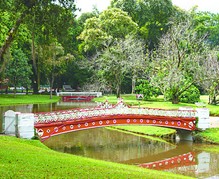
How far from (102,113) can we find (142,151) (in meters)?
3.42

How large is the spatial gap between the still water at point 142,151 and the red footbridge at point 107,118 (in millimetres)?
1527

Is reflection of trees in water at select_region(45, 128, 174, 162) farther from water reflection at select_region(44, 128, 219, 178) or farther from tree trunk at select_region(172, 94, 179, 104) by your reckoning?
tree trunk at select_region(172, 94, 179, 104)

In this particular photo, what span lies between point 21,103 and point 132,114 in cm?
2934

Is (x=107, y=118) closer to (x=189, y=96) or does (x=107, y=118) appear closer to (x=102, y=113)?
(x=102, y=113)

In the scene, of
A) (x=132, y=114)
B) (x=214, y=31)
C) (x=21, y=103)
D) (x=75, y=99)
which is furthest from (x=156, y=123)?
(x=214, y=31)

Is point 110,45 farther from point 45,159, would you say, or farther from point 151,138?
point 45,159

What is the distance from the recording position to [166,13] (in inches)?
2763

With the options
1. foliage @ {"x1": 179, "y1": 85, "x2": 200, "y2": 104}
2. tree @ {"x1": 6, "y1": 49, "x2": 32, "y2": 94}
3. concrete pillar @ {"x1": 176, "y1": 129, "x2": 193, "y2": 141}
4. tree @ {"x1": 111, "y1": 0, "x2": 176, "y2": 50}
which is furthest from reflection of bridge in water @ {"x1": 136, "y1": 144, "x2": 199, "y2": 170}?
tree @ {"x1": 111, "y1": 0, "x2": 176, "y2": 50}

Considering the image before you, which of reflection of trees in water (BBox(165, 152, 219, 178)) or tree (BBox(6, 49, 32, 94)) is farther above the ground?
tree (BBox(6, 49, 32, 94))

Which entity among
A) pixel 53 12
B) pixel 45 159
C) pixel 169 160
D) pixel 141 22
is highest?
pixel 141 22

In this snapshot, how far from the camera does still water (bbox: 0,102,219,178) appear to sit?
19.6 metres

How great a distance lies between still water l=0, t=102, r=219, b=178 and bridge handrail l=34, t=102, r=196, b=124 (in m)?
2.09

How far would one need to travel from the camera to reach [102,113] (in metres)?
23.7

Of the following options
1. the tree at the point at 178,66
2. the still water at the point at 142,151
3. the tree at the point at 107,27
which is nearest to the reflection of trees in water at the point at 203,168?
the still water at the point at 142,151
